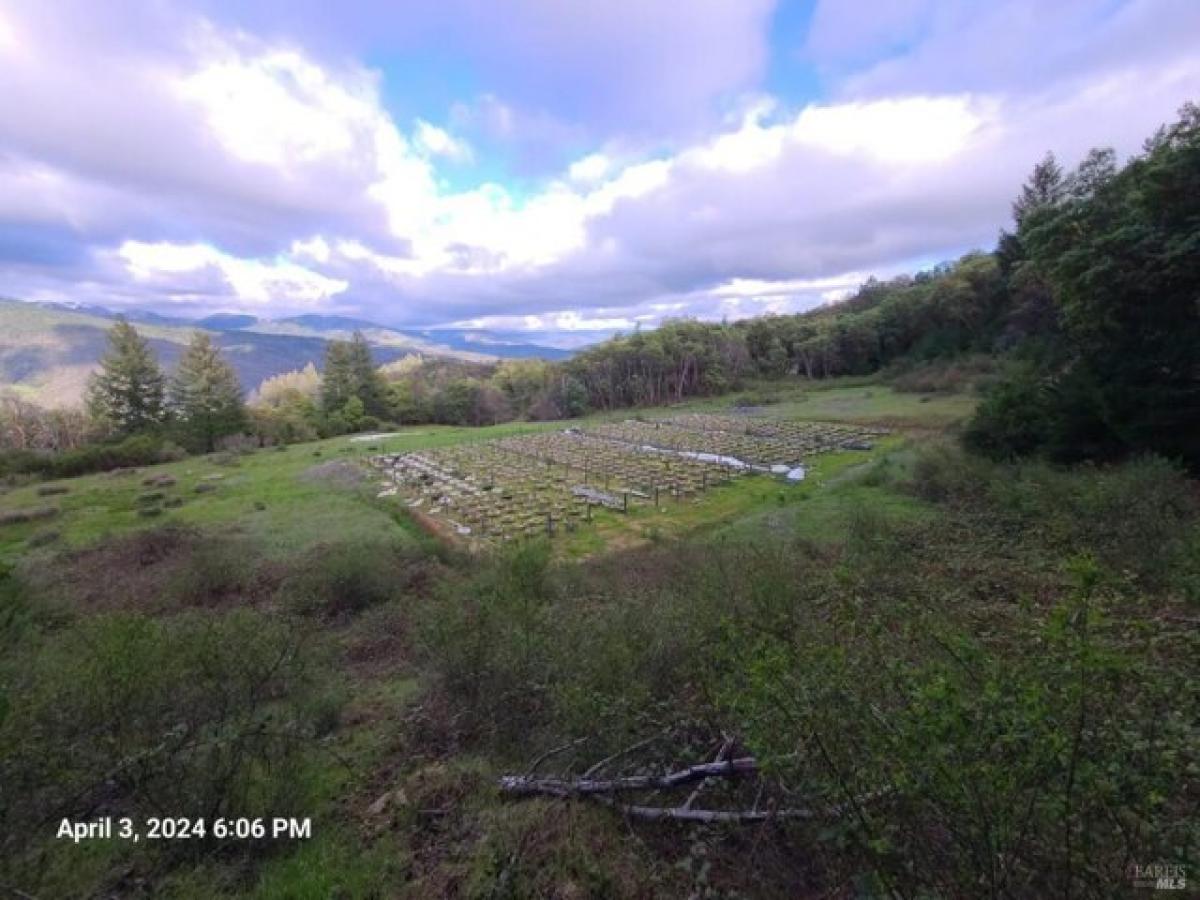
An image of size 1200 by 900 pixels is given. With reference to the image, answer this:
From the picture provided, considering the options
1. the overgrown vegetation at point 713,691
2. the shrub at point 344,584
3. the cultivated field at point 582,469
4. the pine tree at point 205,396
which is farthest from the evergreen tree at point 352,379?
the shrub at point 344,584

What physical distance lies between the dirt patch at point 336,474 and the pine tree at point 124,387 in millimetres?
23824

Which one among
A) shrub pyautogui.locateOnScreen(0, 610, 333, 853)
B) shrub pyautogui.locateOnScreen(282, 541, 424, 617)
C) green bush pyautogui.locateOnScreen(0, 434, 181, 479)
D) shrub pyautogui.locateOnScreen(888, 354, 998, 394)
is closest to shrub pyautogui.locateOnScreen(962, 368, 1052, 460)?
shrub pyautogui.locateOnScreen(282, 541, 424, 617)

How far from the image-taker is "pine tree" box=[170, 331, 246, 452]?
1854 inches

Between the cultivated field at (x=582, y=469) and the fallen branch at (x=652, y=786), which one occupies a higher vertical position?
the fallen branch at (x=652, y=786)

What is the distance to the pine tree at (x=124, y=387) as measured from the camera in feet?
157

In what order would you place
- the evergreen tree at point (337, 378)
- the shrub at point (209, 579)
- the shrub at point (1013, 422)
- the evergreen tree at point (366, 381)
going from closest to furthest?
the shrub at point (209, 579)
the shrub at point (1013, 422)
the evergreen tree at point (337, 378)
the evergreen tree at point (366, 381)

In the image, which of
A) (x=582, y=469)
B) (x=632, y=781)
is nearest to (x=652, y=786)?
(x=632, y=781)

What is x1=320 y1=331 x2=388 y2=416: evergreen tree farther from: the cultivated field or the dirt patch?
the dirt patch

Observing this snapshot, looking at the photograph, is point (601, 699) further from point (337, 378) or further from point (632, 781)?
point (337, 378)

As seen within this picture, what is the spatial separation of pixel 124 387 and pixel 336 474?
29296mm

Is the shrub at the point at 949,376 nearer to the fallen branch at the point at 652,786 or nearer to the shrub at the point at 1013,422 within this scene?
the shrub at the point at 1013,422

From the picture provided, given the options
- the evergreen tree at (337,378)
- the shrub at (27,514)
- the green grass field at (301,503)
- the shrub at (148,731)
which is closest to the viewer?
the shrub at (148,731)

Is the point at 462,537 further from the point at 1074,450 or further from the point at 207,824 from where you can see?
the point at 1074,450

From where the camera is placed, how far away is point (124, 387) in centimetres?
4816
